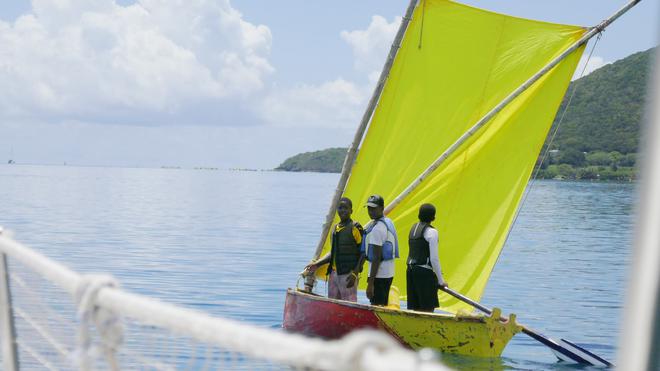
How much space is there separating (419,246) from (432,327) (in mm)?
1122

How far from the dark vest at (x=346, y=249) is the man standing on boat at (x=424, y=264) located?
0.80 m

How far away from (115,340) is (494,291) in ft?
79.7

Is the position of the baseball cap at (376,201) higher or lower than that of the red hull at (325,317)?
higher

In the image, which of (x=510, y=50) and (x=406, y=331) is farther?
(x=510, y=50)

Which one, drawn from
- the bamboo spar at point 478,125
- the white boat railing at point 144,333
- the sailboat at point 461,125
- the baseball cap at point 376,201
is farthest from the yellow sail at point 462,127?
the white boat railing at point 144,333

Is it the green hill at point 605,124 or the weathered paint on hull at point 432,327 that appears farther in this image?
the green hill at point 605,124

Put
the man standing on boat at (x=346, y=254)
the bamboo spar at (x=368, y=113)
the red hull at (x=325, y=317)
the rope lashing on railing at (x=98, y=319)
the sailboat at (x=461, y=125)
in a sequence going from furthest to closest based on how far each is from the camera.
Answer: the bamboo spar at (x=368, y=113)
the sailboat at (x=461, y=125)
the man standing on boat at (x=346, y=254)
the red hull at (x=325, y=317)
the rope lashing on railing at (x=98, y=319)

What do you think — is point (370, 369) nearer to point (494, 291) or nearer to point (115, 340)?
point (115, 340)

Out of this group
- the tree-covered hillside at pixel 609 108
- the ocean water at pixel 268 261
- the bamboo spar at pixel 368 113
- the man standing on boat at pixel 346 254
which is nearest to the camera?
the man standing on boat at pixel 346 254

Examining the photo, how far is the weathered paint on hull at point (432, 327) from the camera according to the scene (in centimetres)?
1190

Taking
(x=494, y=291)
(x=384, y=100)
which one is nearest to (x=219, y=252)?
(x=494, y=291)

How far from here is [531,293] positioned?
2653 cm

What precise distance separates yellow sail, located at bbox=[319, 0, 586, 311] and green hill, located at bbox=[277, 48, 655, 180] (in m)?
147

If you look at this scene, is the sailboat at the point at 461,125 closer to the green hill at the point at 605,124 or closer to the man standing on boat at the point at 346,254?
the man standing on boat at the point at 346,254
